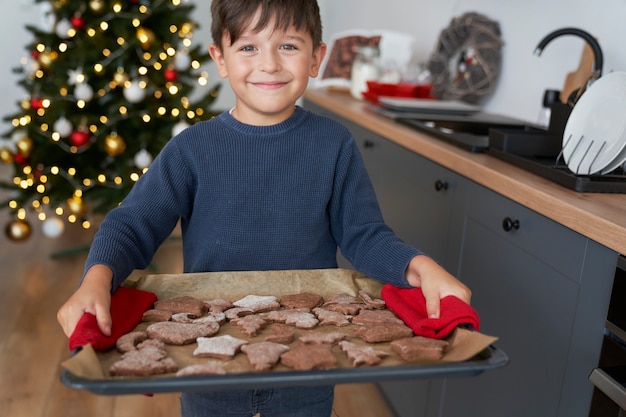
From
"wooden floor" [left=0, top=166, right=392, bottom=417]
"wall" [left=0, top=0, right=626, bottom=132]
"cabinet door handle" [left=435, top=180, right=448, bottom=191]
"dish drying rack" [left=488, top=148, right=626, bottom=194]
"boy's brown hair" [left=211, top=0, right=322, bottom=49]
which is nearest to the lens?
"boy's brown hair" [left=211, top=0, right=322, bottom=49]

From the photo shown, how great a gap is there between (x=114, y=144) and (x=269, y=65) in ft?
7.42

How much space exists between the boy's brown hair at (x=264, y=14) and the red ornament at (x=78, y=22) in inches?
91.3

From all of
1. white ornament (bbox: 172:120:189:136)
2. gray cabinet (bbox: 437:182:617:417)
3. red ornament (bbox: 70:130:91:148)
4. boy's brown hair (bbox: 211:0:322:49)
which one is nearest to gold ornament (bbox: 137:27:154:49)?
white ornament (bbox: 172:120:189:136)

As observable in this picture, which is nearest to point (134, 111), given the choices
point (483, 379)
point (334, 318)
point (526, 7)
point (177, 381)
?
point (526, 7)

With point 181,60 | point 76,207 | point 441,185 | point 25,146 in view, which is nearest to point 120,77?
point 181,60

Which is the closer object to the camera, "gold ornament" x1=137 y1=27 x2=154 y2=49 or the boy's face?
the boy's face

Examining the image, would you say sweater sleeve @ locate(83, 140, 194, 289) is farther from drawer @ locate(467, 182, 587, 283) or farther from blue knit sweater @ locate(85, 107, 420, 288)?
drawer @ locate(467, 182, 587, 283)

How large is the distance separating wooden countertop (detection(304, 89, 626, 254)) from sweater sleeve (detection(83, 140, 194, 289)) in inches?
28.1

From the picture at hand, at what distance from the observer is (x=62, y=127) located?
10.7 feet

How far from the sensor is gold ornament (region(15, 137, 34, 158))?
328 cm

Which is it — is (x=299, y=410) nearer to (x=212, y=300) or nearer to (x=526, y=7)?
(x=212, y=300)

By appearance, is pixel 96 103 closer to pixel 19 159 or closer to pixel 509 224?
pixel 19 159

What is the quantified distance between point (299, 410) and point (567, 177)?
748 mm

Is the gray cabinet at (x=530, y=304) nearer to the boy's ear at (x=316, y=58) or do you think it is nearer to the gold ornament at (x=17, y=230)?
the boy's ear at (x=316, y=58)
